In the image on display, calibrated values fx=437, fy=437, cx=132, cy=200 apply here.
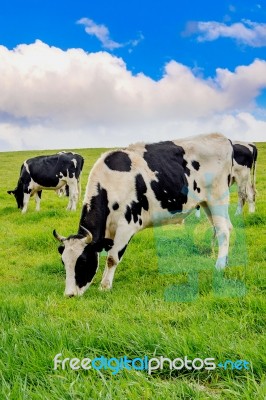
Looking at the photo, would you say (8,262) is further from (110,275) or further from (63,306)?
(63,306)

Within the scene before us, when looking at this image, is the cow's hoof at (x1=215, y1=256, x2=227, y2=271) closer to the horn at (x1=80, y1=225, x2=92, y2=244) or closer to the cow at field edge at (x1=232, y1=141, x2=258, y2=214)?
the horn at (x1=80, y1=225, x2=92, y2=244)

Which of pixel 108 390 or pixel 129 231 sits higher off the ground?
pixel 129 231

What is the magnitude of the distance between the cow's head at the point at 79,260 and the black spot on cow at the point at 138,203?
0.72 meters

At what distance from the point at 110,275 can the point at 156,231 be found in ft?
12.4

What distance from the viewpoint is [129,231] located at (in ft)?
22.5

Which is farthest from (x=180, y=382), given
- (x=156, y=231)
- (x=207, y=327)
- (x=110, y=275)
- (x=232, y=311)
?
(x=156, y=231)

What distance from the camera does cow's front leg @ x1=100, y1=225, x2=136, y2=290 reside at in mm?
6602

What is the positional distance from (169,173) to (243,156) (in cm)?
708

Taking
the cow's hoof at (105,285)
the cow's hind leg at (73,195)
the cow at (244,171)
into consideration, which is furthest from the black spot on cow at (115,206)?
the cow's hind leg at (73,195)

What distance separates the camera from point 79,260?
6117mm

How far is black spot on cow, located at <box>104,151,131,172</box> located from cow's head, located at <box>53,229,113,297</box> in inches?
52.1

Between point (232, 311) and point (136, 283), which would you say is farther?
point (136, 283)

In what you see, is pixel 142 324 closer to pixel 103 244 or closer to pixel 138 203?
pixel 103 244

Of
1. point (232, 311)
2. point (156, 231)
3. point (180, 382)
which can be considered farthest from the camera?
point (156, 231)
